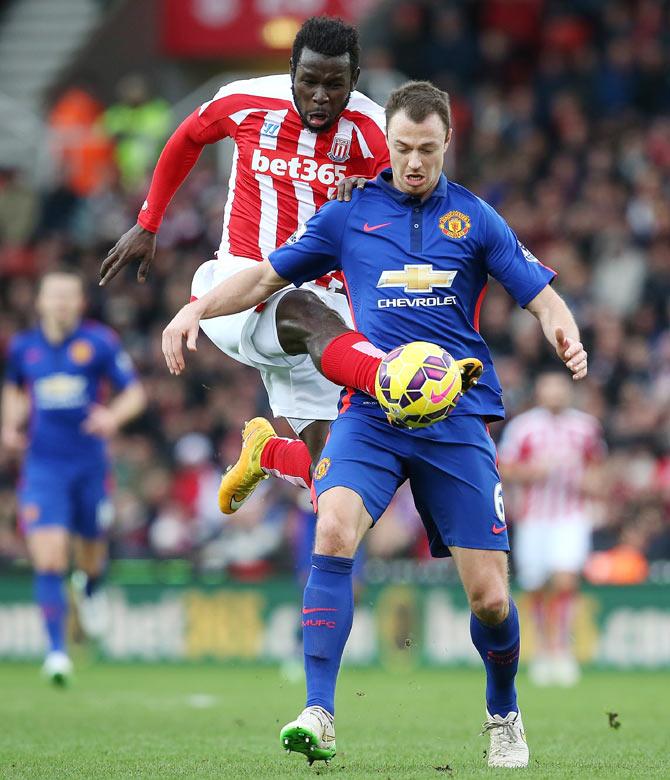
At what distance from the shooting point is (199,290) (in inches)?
300

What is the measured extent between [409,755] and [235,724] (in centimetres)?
195

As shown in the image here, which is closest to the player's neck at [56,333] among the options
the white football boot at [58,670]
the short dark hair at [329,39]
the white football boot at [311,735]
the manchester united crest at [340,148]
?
the white football boot at [58,670]

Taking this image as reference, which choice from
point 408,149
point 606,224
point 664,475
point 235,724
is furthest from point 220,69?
point 408,149

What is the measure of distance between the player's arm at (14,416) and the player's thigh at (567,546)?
4530 millimetres

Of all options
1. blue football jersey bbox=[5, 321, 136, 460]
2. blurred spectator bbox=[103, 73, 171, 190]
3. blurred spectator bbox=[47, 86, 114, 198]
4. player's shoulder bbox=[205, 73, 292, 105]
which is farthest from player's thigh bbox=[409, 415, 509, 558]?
blurred spectator bbox=[47, 86, 114, 198]

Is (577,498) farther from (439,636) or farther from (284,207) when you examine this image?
(284,207)

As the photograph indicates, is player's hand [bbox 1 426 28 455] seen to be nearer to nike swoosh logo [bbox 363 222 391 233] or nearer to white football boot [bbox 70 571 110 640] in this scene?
white football boot [bbox 70 571 110 640]

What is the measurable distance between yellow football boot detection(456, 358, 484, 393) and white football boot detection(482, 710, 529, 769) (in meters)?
1.44

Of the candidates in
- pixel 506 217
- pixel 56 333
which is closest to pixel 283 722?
pixel 56 333

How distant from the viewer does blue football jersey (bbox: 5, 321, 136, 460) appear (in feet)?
39.9

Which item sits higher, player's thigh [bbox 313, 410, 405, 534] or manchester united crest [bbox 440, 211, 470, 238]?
manchester united crest [bbox 440, 211, 470, 238]

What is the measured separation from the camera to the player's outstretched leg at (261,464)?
7.57m

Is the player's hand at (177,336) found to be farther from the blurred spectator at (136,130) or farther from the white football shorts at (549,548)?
the blurred spectator at (136,130)

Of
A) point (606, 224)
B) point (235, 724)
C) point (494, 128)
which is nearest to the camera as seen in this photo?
point (235, 724)
